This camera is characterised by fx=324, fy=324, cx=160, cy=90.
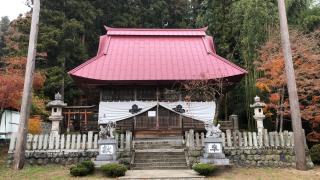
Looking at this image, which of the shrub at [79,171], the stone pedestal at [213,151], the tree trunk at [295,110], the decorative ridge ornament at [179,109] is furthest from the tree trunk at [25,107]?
the tree trunk at [295,110]

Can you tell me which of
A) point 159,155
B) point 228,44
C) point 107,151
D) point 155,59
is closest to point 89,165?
point 107,151

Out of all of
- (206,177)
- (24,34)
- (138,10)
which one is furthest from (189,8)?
(206,177)

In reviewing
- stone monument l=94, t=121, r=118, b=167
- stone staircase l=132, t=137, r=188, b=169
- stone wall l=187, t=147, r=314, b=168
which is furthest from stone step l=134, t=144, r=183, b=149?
stone monument l=94, t=121, r=118, b=167

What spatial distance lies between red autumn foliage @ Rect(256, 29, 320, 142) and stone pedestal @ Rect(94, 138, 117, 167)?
9166mm

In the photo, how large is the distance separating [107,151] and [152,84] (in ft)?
23.5

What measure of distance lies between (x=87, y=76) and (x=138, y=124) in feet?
12.2

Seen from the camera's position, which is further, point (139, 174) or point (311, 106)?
point (311, 106)

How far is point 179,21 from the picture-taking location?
36.5 metres

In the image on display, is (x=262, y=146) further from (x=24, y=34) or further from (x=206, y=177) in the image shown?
(x=24, y=34)

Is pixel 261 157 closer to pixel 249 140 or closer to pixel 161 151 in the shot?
pixel 249 140

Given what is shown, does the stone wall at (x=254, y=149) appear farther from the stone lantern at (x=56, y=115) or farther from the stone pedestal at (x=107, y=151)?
the stone lantern at (x=56, y=115)

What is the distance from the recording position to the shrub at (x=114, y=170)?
10094mm

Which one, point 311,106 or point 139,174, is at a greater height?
point 311,106

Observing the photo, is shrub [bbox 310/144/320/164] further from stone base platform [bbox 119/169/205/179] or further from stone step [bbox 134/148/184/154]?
stone base platform [bbox 119/169/205/179]
